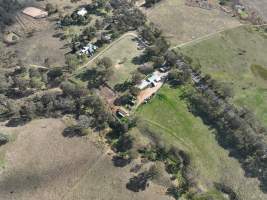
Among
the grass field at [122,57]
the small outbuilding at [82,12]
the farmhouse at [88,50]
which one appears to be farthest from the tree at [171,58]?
the small outbuilding at [82,12]

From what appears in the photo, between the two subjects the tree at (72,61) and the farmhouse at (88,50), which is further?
the farmhouse at (88,50)

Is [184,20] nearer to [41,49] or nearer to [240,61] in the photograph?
[240,61]

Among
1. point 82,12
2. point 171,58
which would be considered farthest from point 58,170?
point 82,12

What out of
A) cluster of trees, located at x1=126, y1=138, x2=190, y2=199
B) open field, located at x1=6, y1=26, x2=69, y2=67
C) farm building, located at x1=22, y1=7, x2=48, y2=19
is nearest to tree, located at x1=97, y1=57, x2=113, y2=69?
open field, located at x1=6, y1=26, x2=69, y2=67

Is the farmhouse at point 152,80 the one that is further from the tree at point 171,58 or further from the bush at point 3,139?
the bush at point 3,139

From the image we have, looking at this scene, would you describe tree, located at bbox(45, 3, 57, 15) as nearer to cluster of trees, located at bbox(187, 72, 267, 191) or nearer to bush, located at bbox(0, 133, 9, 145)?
bush, located at bbox(0, 133, 9, 145)

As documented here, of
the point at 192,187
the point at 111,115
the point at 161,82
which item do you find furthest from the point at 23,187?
the point at 161,82

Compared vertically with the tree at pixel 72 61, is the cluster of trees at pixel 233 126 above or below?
below
